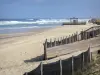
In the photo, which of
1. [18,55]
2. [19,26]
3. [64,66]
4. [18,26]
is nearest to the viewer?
[64,66]

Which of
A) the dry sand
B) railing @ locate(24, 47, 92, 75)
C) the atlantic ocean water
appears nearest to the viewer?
railing @ locate(24, 47, 92, 75)

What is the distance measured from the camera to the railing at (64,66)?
7445mm

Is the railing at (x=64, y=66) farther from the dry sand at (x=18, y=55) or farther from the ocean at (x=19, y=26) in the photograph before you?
the ocean at (x=19, y=26)

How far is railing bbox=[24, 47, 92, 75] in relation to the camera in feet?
24.4

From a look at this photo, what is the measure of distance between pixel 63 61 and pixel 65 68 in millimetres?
273

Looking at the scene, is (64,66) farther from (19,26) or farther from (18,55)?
(19,26)

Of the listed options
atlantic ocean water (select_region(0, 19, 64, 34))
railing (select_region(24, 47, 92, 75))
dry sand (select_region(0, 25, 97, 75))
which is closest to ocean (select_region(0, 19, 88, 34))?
atlantic ocean water (select_region(0, 19, 64, 34))

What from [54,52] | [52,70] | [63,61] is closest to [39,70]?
[52,70]

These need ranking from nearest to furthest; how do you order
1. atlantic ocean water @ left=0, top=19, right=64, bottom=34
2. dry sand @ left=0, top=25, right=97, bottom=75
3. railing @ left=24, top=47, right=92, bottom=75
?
railing @ left=24, top=47, right=92, bottom=75
dry sand @ left=0, top=25, right=97, bottom=75
atlantic ocean water @ left=0, top=19, right=64, bottom=34

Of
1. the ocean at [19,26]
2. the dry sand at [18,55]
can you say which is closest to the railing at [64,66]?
the dry sand at [18,55]

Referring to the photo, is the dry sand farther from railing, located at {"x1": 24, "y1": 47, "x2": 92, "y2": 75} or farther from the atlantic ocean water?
the atlantic ocean water

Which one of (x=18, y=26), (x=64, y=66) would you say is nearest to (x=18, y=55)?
(x=64, y=66)

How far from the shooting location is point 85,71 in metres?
9.10

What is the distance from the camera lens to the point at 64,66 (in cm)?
822
